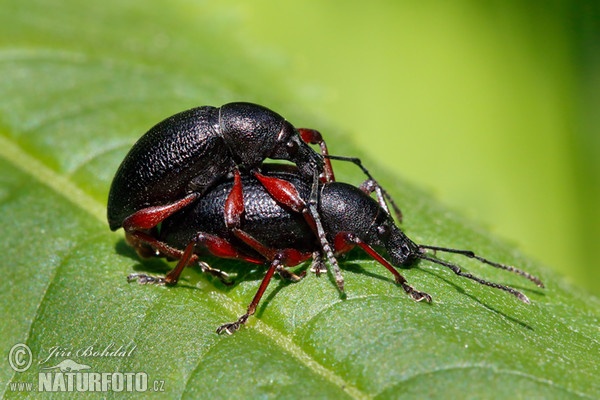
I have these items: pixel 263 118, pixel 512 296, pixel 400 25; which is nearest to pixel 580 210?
pixel 400 25

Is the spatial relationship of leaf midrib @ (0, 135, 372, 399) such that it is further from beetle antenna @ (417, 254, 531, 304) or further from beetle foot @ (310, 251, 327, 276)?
beetle antenna @ (417, 254, 531, 304)

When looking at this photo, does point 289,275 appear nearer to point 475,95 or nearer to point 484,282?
point 484,282

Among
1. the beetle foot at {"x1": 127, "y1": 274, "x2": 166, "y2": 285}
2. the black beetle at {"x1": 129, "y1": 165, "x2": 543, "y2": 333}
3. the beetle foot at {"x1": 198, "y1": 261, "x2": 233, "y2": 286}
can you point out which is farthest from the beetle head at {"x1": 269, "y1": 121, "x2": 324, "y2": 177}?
the beetle foot at {"x1": 127, "y1": 274, "x2": 166, "y2": 285}

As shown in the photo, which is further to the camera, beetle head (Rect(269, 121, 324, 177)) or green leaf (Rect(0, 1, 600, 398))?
beetle head (Rect(269, 121, 324, 177))

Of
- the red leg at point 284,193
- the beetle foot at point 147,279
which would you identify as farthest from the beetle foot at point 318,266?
the beetle foot at point 147,279

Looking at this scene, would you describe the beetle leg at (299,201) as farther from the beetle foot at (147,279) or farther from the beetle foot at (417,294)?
the beetle foot at (147,279)

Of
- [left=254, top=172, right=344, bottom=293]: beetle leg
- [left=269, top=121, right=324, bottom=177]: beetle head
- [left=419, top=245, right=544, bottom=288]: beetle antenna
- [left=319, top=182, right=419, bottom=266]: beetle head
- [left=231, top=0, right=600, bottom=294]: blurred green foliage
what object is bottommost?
[left=254, top=172, right=344, bottom=293]: beetle leg

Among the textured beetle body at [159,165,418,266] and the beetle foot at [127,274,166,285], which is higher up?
the textured beetle body at [159,165,418,266]

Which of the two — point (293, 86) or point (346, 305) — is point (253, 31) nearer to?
point (293, 86)

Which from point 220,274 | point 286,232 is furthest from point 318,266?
point 220,274
